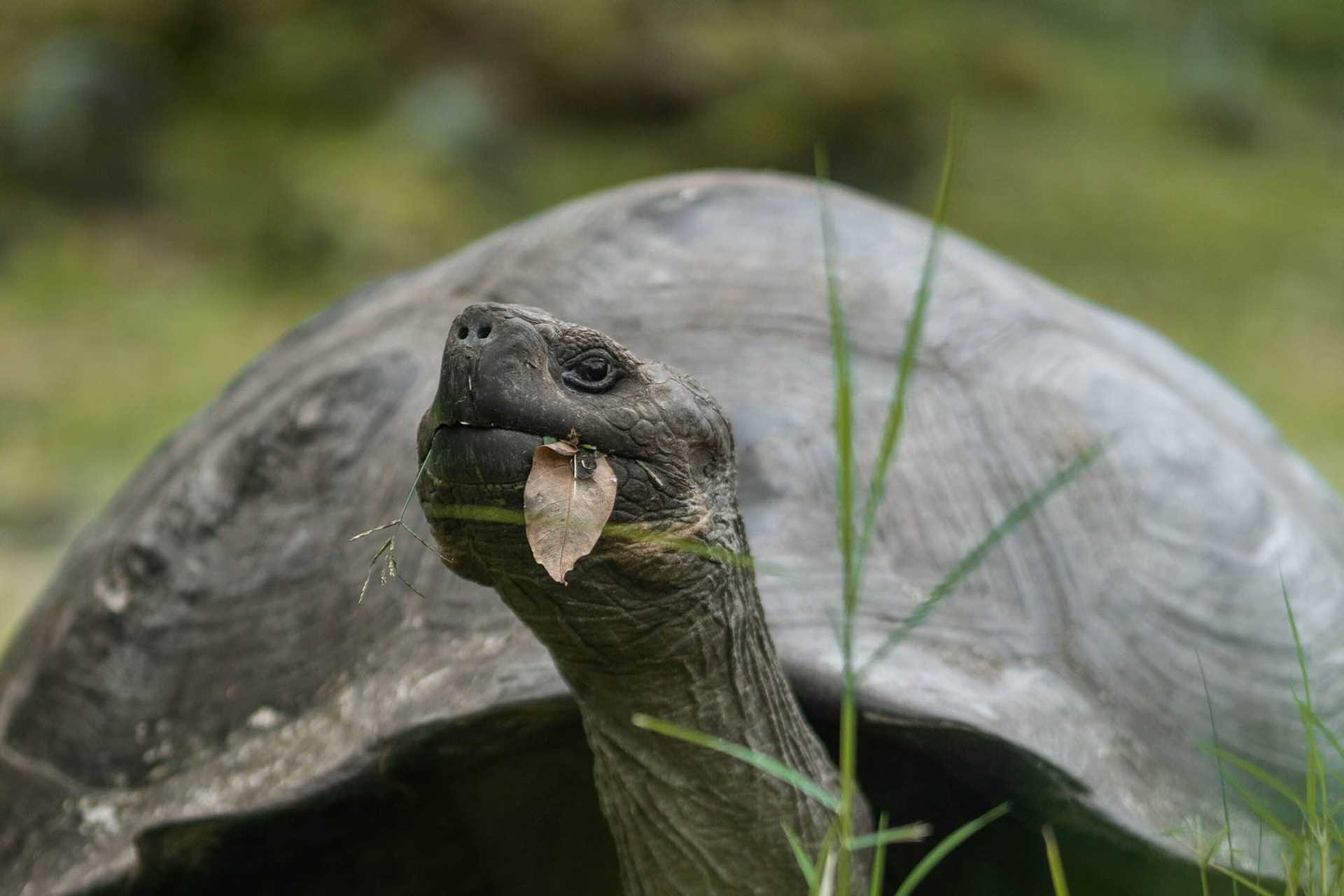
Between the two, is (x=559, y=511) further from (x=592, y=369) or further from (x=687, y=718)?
(x=687, y=718)

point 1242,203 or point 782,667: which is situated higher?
point 1242,203

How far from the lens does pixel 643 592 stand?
5.01 ft

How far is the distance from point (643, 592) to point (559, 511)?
155 mm

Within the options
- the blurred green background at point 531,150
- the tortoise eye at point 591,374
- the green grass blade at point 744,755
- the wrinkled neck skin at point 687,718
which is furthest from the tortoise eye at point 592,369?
the blurred green background at point 531,150

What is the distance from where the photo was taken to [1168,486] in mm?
2160

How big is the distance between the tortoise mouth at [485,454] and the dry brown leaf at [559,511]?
0.01m

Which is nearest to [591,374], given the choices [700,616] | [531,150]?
[700,616]

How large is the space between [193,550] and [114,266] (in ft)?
19.8

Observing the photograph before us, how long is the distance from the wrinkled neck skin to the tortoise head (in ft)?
0.12

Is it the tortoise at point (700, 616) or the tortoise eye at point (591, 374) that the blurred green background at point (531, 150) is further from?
the tortoise eye at point (591, 374)

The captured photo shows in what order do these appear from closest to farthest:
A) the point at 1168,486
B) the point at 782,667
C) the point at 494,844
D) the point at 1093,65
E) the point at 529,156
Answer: the point at 782,667, the point at 494,844, the point at 1168,486, the point at 529,156, the point at 1093,65

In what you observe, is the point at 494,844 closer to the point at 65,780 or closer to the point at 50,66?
the point at 65,780

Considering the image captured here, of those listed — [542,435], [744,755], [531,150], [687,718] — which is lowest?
[744,755]

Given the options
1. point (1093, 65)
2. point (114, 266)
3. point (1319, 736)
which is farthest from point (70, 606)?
point (1093, 65)
